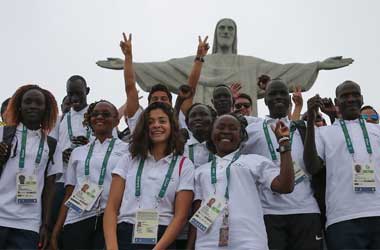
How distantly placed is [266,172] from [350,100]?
129cm

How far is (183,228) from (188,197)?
272mm

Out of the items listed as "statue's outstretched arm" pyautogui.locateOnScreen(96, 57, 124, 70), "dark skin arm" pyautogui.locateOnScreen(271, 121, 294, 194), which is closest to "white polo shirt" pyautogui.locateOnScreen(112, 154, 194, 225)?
"dark skin arm" pyautogui.locateOnScreen(271, 121, 294, 194)

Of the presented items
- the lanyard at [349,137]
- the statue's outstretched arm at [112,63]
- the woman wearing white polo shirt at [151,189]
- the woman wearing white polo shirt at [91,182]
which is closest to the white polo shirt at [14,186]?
the woman wearing white polo shirt at [91,182]

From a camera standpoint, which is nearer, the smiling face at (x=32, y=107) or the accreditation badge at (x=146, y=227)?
the accreditation badge at (x=146, y=227)

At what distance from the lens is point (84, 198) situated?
4.89 m

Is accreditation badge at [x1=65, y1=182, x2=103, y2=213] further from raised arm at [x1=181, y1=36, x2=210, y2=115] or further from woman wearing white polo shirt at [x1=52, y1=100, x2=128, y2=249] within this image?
raised arm at [x1=181, y1=36, x2=210, y2=115]

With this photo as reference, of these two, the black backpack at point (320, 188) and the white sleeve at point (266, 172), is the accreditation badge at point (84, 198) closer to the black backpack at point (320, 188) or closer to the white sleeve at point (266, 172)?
the white sleeve at point (266, 172)

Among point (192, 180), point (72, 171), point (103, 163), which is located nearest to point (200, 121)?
point (103, 163)

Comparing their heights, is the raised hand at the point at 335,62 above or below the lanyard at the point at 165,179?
above

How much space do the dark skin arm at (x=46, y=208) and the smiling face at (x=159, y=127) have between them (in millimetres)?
1130

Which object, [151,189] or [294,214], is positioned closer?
[151,189]

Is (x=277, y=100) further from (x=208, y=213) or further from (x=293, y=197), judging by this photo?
(x=208, y=213)

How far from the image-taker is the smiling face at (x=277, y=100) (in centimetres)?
541

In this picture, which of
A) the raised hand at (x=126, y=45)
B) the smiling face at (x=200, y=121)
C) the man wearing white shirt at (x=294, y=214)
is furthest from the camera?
the raised hand at (x=126, y=45)
